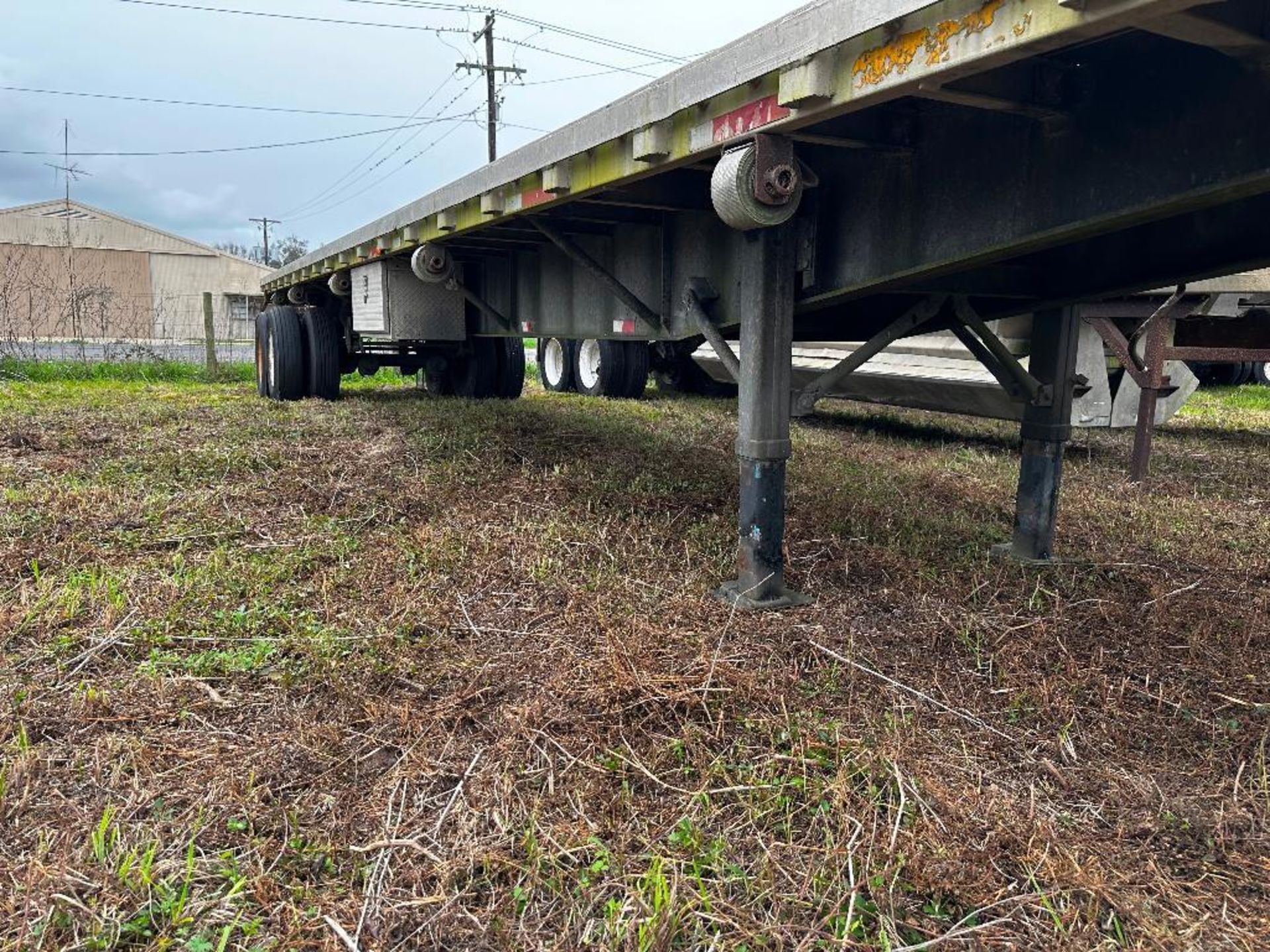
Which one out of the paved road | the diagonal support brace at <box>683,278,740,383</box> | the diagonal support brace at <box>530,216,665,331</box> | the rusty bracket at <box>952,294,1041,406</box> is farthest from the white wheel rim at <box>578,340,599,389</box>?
the rusty bracket at <box>952,294,1041,406</box>

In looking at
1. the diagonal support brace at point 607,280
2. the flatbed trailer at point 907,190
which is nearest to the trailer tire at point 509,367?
the flatbed trailer at point 907,190

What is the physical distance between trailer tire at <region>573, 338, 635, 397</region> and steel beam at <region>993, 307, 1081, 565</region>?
305 inches

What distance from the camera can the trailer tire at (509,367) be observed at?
1095 cm

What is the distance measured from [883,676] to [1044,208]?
1.70 metres

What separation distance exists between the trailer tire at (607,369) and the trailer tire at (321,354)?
3.54 meters

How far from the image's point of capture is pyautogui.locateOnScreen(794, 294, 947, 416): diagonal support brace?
4043 millimetres

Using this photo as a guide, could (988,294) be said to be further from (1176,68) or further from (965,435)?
(965,435)

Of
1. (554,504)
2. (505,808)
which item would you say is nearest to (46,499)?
(554,504)

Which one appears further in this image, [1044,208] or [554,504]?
[554,504]

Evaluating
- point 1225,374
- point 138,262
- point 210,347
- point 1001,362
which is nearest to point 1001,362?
point 1001,362

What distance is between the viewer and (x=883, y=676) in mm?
3121

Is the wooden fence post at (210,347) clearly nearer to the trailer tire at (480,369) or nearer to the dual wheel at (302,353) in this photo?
the dual wheel at (302,353)

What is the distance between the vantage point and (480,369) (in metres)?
11.0

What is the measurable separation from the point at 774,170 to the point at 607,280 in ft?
6.78
